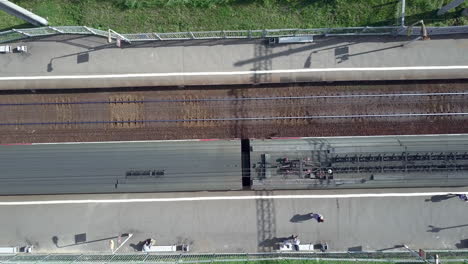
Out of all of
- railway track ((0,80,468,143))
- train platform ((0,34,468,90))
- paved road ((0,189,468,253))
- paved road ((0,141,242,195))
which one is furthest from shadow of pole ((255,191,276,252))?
train platform ((0,34,468,90))

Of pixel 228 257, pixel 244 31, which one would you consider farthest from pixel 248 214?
pixel 244 31

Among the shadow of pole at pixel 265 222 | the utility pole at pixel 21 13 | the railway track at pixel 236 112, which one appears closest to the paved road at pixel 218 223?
the shadow of pole at pixel 265 222

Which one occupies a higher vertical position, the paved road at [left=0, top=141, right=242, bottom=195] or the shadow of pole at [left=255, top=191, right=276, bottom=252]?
the paved road at [left=0, top=141, right=242, bottom=195]

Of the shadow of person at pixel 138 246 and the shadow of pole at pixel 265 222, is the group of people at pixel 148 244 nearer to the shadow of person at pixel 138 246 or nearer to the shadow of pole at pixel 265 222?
the shadow of person at pixel 138 246

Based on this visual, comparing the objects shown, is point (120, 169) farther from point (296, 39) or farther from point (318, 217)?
point (296, 39)

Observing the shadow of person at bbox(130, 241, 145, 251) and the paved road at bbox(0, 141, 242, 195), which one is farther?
the shadow of person at bbox(130, 241, 145, 251)

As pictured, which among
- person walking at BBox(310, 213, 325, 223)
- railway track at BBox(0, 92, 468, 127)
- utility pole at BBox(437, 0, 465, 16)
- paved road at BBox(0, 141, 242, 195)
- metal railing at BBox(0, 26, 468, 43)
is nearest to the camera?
utility pole at BBox(437, 0, 465, 16)

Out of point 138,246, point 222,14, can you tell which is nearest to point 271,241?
point 138,246

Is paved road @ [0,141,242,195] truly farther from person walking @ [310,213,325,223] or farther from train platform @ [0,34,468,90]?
person walking @ [310,213,325,223]
